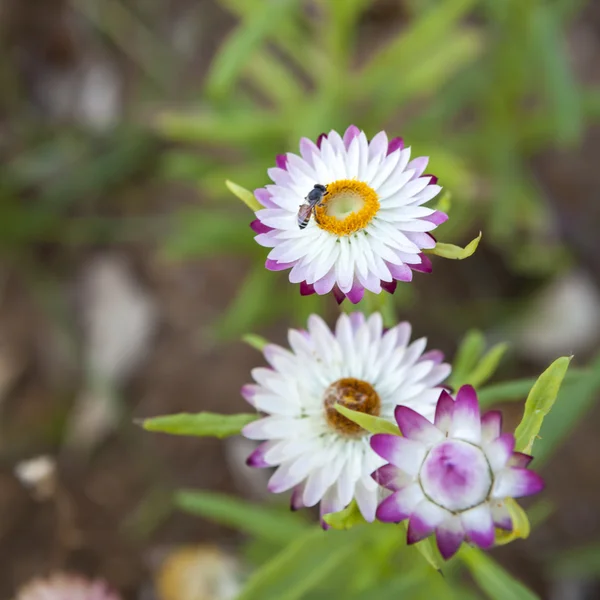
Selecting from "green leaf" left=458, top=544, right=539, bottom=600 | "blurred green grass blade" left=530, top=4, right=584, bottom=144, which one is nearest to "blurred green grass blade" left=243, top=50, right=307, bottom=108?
"blurred green grass blade" left=530, top=4, right=584, bottom=144

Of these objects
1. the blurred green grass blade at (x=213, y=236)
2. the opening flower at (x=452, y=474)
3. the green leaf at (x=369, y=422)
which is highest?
the blurred green grass blade at (x=213, y=236)

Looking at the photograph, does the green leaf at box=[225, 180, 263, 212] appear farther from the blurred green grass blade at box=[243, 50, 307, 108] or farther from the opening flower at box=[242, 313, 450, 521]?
the blurred green grass blade at box=[243, 50, 307, 108]

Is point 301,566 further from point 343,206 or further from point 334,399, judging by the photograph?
point 343,206

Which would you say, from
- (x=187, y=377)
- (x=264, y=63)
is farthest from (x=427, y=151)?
(x=187, y=377)

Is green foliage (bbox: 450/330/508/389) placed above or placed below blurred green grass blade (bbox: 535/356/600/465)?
above

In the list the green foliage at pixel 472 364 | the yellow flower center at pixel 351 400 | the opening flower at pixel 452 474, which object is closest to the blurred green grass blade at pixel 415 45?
the green foliage at pixel 472 364

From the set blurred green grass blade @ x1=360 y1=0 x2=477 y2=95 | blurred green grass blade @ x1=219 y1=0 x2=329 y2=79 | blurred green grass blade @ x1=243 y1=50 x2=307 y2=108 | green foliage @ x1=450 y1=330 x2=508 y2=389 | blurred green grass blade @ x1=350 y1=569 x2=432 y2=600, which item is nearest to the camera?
green foliage @ x1=450 y1=330 x2=508 y2=389

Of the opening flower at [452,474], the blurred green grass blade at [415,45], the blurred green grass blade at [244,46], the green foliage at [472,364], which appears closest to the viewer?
the opening flower at [452,474]

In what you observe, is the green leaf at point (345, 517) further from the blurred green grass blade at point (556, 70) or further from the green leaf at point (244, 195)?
the blurred green grass blade at point (556, 70)
